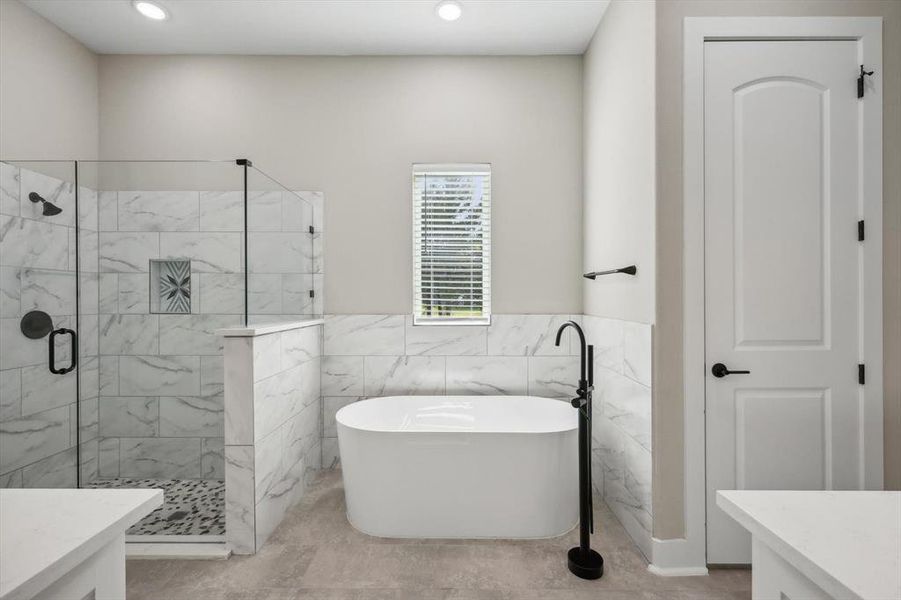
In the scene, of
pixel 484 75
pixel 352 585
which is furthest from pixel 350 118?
pixel 352 585

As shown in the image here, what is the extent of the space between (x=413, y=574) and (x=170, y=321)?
168 cm

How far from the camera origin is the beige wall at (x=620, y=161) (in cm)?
196

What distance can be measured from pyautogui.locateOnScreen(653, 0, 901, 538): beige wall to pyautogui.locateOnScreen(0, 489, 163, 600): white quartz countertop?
189 cm

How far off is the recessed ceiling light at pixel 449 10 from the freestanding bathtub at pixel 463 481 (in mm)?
2318

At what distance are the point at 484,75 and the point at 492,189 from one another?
78 centimetres

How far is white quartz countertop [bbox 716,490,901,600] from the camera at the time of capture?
22.5 inches

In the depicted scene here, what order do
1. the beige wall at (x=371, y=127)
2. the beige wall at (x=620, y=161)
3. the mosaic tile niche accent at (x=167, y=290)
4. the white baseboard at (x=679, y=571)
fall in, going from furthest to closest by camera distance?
the beige wall at (x=371, y=127) → the mosaic tile niche accent at (x=167, y=290) → the beige wall at (x=620, y=161) → the white baseboard at (x=679, y=571)

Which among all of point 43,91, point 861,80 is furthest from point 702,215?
point 43,91

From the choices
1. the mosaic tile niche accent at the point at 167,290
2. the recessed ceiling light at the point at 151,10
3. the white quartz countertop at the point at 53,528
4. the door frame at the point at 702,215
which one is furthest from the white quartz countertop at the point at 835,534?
the recessed ceiling light at the point at 151,10

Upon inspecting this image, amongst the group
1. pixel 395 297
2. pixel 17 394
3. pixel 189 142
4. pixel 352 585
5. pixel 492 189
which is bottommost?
pixel 352 585

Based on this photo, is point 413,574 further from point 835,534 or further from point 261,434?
point 835,534

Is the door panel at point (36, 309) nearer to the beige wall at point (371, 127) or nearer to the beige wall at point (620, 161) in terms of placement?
the beige wall at point (371, 127)

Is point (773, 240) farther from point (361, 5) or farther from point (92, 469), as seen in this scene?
point (92, 469)

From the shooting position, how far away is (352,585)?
179 cm
